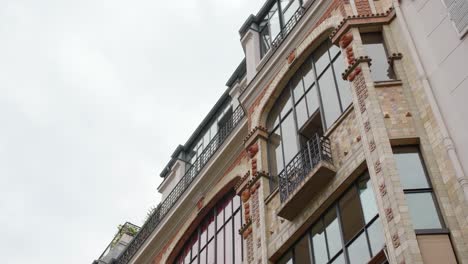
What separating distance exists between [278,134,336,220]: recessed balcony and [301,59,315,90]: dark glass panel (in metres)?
2.10

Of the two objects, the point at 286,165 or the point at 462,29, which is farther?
the point at 286,165

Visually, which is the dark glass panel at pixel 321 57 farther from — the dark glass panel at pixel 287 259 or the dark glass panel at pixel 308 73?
the dark glass panel at pixel 287 259

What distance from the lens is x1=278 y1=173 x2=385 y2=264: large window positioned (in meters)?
13.2

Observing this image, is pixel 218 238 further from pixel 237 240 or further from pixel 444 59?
pixel 444 59

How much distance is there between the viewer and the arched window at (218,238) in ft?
64.8

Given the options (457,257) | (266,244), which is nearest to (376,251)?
(457,257)

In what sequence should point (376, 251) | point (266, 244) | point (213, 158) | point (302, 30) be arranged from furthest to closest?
point (213, 158)
point (302, 30)
point (266, 244)
point (376, 251)

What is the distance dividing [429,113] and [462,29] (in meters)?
1.82

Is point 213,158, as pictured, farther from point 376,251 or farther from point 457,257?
point 457,257

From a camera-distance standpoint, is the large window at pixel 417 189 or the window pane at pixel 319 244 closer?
the large window at pixel 417 189

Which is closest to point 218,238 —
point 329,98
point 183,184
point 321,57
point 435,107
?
point 183,184

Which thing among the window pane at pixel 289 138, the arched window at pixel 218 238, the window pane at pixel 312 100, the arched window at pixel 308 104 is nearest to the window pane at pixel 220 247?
the arched window at pixel 218 238

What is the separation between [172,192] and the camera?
25453 mm

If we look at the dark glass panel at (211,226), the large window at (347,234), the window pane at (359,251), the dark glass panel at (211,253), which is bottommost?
the window pane at (359,251)
